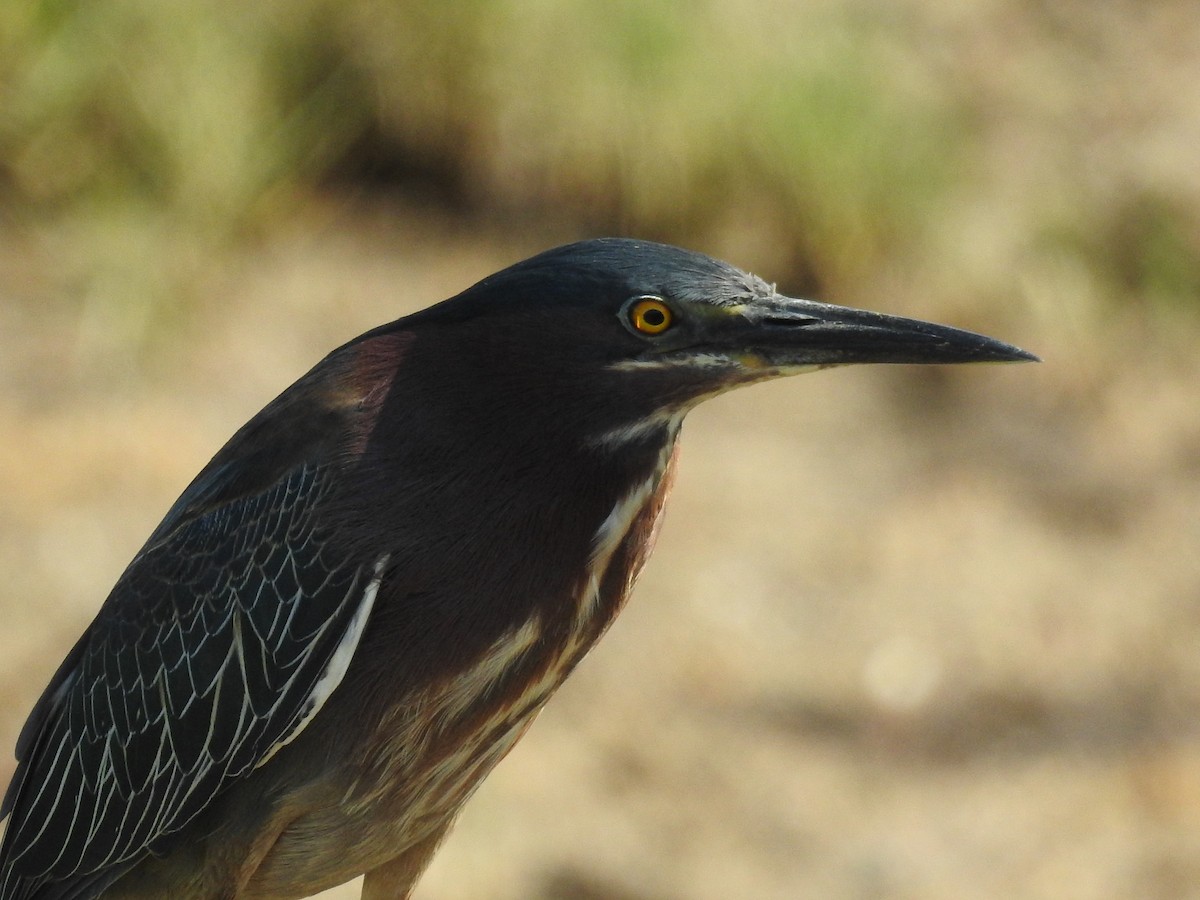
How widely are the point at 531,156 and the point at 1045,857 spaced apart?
13.4ft

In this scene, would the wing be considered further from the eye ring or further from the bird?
the eye ring

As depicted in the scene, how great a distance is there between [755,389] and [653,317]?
201 inches

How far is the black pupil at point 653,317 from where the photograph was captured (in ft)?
8.97

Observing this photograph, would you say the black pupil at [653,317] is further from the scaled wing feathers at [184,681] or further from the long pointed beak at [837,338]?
the scaled wing feathers at [184,681]

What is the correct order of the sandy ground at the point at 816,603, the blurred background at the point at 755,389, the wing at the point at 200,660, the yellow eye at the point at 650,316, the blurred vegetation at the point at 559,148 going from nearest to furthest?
the yellow eye at the point at 650,316
the wing at the point at 200,660
the sandy ground at the point at 816,603
the blurred background at the point at 755,389
the blurred vegetation at the point at 559,148

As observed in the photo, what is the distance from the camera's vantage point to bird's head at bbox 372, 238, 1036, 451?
8.97 feet

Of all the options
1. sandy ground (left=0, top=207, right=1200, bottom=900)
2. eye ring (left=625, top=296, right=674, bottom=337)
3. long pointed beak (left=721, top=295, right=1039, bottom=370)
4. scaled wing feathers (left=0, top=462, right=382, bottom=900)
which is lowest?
scaled wing feathers (left=0, top=462, right=382, bottom=900)

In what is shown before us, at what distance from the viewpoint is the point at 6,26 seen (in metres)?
7.36

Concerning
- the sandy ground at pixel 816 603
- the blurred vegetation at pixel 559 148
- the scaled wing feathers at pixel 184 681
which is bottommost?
the scaled wing feathers at pixel 184 681

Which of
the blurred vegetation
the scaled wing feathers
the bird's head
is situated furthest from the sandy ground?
the bird's head

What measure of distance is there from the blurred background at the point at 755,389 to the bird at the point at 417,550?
2.52 meters

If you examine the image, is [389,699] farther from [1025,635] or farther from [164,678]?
[1025,635]

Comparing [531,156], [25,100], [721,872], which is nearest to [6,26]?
[25,100]

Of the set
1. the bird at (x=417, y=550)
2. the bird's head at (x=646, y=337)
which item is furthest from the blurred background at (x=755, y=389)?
the bird's head at (x=646, y=337)
